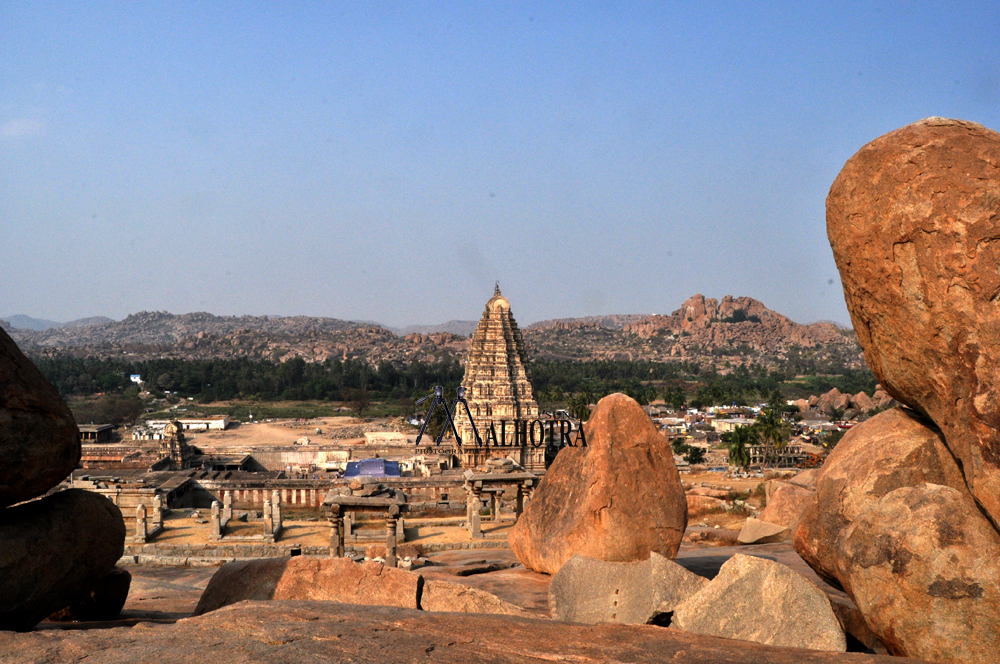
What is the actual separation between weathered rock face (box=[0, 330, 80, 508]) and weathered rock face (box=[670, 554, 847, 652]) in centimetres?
578

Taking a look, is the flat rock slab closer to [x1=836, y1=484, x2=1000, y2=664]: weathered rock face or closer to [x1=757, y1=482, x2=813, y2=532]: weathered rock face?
[x1=836, y1=484, x2=1000, y2=664]: weathered rock face

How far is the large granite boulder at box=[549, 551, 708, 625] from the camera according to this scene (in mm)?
8344

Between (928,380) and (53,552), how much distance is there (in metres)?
7.70

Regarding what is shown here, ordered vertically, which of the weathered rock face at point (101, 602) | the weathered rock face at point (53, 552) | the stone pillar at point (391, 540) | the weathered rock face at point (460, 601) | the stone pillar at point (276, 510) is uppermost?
the weathered rock face at point (53, 552)

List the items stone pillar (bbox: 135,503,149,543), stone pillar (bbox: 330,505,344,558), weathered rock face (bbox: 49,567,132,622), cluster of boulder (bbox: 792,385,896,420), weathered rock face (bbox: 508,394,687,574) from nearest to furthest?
weathered rock face (bbox: 49,567,132,622) → weathered rock face (bbox: 508,394,687,574) → stone pillar (bbox: 330,505,344,558) → stone pillar (bbox: 135,503,149,543) → cluster of boulder (bbox: 792,385,896,420)

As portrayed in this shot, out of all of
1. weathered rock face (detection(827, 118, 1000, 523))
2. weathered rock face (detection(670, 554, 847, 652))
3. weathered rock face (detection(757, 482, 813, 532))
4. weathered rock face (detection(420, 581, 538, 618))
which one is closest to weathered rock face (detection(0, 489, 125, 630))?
weathered rock face (detection(420, 581, 538, 618))

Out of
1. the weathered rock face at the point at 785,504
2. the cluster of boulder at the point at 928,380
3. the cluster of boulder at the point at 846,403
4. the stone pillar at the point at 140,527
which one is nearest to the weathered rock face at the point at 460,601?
the cluster of boulder at the point at 928,380

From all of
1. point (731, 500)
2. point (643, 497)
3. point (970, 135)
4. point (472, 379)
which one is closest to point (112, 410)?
point (472, 379)

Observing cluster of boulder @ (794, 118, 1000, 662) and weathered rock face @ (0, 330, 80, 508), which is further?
weathered rock face @ (0, 330, 80, 508)

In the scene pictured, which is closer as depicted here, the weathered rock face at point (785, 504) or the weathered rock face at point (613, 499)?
the weathered rock face at point (613, 499)

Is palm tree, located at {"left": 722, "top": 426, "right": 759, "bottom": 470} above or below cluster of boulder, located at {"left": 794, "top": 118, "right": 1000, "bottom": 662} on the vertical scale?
below

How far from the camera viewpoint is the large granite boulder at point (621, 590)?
8344 mm

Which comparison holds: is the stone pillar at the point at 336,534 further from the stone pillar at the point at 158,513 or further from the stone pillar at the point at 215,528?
the stone pillar at the point at 158,513

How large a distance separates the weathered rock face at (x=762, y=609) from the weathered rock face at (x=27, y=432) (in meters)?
5.78
